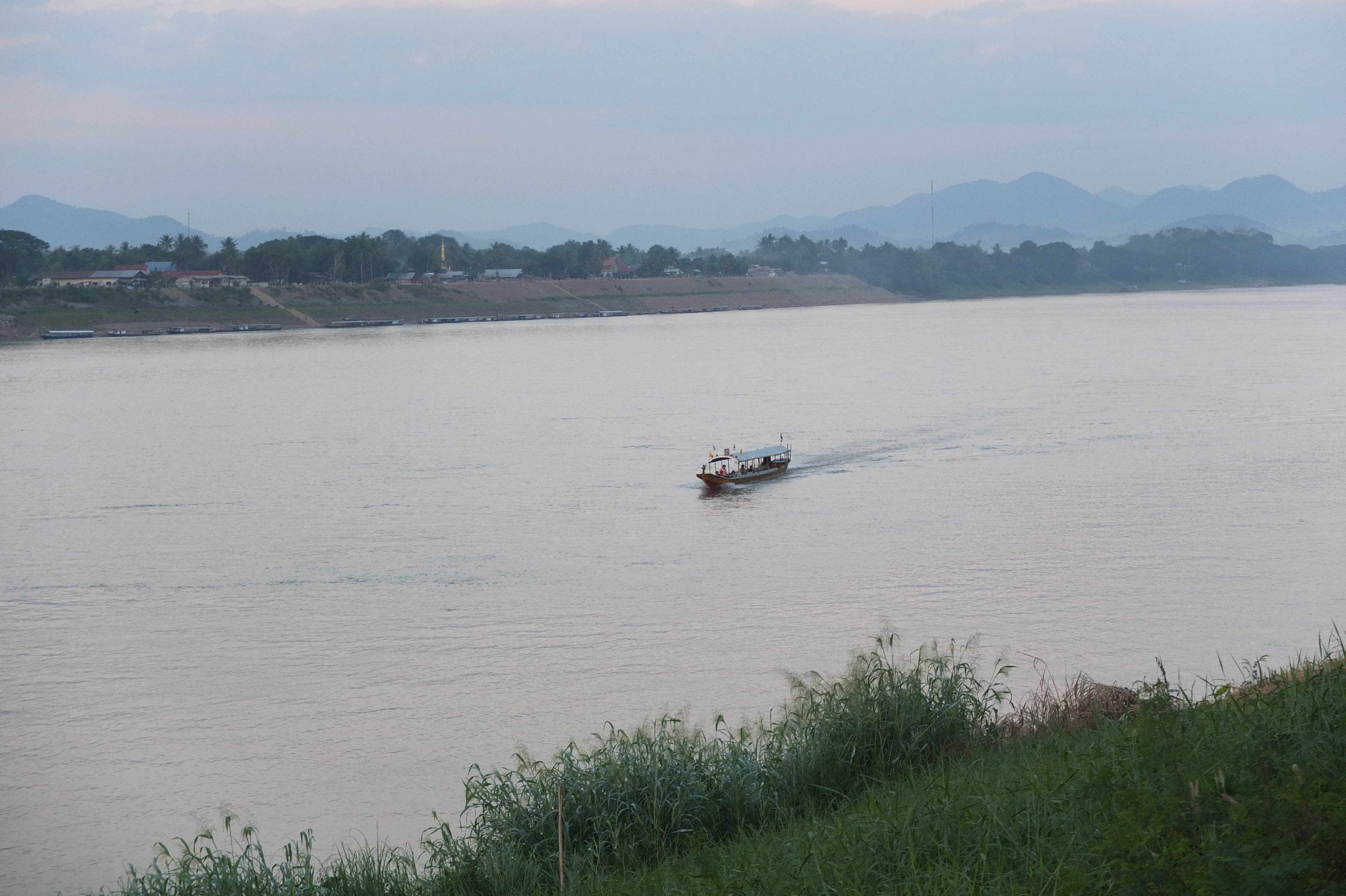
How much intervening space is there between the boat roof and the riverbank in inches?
3296

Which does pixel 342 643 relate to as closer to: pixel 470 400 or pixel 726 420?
pixel 726 420

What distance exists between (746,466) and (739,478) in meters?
1.03

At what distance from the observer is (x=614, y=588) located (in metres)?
20.8

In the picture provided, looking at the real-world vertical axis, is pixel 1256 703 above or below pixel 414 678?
above

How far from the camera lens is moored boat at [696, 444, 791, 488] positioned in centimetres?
3188

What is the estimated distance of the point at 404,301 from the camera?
134 m

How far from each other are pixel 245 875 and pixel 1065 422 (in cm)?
3592

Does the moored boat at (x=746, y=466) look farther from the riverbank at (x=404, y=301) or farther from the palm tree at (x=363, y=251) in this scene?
the palm tree at (x=363, y=251)

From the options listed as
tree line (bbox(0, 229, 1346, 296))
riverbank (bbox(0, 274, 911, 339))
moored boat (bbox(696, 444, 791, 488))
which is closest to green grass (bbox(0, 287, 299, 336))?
riverbank (bbox(0, 274, 911, 339))

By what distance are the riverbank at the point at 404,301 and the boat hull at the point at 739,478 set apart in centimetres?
8397

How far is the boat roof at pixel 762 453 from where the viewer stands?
108 feet

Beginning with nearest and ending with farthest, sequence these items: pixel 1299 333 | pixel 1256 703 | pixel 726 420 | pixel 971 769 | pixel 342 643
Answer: pixel 1256 703, pixel 971 769, pixel 342 643, pixel 726 420, pixel 1299 333

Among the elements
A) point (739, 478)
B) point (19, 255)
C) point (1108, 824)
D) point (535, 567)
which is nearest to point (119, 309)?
point (19, 255)

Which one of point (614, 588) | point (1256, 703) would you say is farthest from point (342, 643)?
point (1256, 703)
